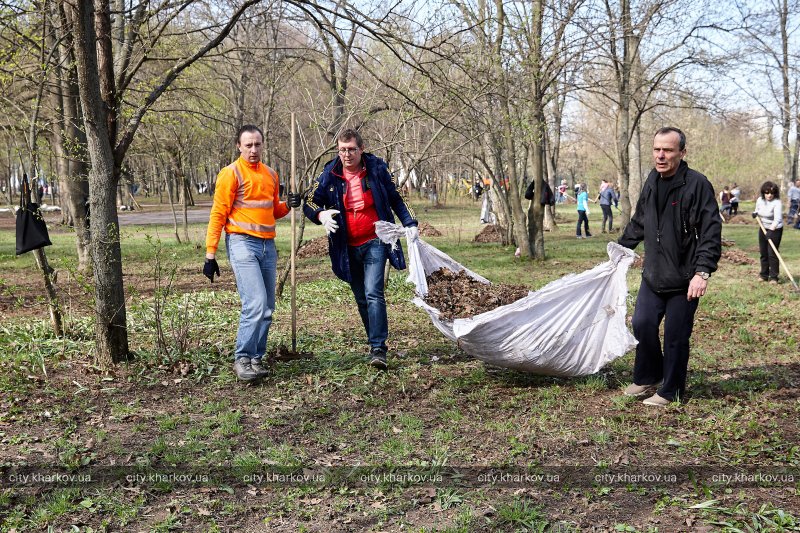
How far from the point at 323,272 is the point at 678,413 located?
303 inches

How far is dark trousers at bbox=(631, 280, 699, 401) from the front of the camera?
4258 mm

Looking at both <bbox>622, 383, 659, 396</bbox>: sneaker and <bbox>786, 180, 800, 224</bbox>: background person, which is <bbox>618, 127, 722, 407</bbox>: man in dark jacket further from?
<bbox>786, 180, 800, 224</bbox>: background person

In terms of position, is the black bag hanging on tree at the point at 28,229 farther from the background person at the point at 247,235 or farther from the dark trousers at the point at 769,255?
the dark trousers at the point at 769,255

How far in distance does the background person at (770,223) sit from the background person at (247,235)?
26.2 ft

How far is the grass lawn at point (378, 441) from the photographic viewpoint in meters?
3.11

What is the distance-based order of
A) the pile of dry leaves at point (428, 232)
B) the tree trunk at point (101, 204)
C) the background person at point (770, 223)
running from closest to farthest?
the tree trunk at point (101, 204) < the background person at point (770, 223) < the pile of dry leaves at point (428, 232)

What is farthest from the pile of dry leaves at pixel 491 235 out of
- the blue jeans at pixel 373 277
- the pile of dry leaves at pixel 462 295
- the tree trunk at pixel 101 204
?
the tree trunk at pixel 101 204

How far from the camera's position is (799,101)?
25375mm

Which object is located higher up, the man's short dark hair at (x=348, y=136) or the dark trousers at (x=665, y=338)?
the man's short dark hair at (x=348, y=136)

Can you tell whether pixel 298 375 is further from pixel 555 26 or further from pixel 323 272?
pixel 555 26

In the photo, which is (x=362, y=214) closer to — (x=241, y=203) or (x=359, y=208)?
(x=359, y=208)

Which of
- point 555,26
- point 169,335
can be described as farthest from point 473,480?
point 555,26

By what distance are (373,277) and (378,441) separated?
155 centimetres

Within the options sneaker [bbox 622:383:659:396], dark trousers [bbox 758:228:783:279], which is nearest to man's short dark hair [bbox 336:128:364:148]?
sneaker [bbox 622:383:659:396]
